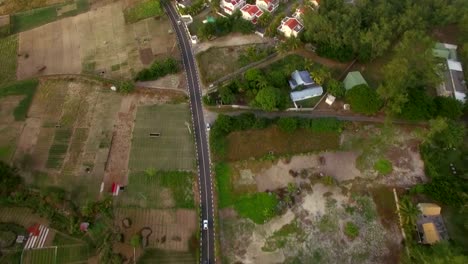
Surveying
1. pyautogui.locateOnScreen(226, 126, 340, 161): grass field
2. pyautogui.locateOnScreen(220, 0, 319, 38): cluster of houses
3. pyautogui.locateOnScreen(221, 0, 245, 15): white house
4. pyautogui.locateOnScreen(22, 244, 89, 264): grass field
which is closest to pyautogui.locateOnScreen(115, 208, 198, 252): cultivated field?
pyautogui.locateOnScreen(22, 244, 89, 264): grass field

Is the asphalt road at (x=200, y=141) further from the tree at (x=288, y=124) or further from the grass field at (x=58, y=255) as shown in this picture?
the grass field at (x=58, y=255)

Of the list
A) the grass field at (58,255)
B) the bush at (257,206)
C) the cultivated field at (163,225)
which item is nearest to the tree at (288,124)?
the bush at (257,206)

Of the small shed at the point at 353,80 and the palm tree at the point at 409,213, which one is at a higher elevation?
the small shed at the point at 353,80

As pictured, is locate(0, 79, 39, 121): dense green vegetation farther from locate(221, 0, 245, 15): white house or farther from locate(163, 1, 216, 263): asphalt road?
locate(221, 0, 245, 15): white house

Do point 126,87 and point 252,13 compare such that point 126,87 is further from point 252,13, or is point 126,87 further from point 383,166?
point 383,166

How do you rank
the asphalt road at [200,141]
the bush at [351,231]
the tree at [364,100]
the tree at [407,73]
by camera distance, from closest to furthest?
1. the bush at [351,231]
2. the asphalt road at [200,141]
3. the tree at [407,73]
4. the tree at [364,100]

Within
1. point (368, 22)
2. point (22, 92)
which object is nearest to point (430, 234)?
point (368, 22)
